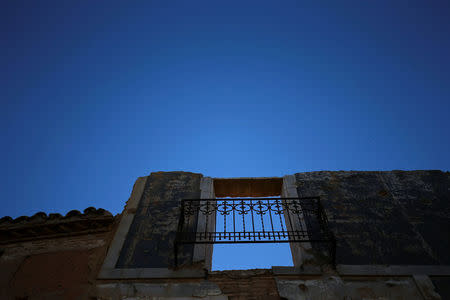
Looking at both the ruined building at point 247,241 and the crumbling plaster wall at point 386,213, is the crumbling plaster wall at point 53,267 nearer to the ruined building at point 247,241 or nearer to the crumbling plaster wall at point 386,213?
the ruined building at point 247,241

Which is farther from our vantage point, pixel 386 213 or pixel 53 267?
pixel 386 213

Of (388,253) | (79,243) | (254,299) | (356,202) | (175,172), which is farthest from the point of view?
(175,172)

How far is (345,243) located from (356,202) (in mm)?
1247

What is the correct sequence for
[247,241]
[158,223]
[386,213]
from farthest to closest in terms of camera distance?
[386,213] < [158,223] < [247,241]

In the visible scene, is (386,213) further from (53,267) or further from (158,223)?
(53,267)

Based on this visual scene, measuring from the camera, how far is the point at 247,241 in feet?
17.6

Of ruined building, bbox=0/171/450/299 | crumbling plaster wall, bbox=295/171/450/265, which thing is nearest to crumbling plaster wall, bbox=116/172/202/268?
ruined building, bbox=0/171/450/299

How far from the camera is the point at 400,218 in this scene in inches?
249

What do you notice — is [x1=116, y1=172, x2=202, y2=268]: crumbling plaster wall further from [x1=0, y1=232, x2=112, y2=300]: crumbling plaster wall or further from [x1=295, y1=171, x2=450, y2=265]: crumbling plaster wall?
[x1=295, y1=171, x2=450, y2=265]: crumbling plaster wall

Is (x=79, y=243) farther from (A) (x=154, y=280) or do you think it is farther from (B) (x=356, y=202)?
(B) (x=356, y=202)

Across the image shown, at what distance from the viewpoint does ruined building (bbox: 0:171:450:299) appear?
195 inches

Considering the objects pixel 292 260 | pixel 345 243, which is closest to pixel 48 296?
pixel 292 260

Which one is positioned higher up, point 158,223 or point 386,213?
point 386,213

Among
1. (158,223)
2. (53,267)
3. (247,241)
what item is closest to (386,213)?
(247,241)
